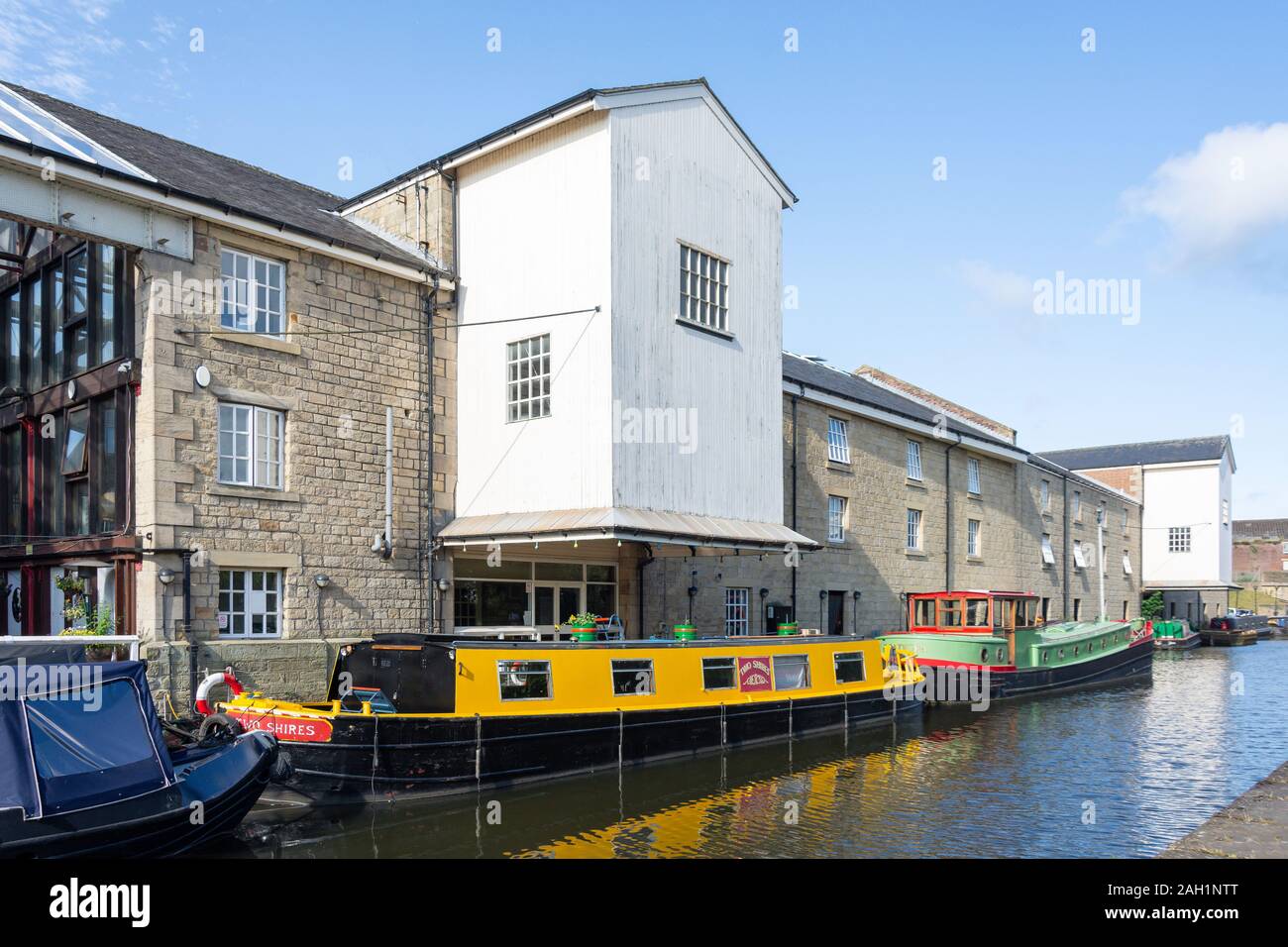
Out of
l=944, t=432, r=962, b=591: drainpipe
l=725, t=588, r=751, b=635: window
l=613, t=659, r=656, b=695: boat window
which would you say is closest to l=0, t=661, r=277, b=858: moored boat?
l=613, t=659, r=656, b=695: boat window

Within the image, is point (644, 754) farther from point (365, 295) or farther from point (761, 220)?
point (761, 220)

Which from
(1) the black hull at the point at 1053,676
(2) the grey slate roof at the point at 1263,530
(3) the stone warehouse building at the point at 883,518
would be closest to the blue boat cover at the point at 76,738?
(3) the stone warehouse building at the point at 883,518

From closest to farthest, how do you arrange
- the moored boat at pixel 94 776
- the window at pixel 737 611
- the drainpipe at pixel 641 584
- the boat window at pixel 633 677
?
the moored boat at pixel 94 776 → the boat window at pixel 633 677 → the drainpipe at pixel 641 584 → the window at pixel 737 611

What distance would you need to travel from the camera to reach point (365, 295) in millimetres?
18406

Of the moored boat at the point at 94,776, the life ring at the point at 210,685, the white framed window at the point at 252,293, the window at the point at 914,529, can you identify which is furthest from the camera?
the window at the point at 914,529

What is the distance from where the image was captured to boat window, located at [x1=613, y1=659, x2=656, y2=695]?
1570cm

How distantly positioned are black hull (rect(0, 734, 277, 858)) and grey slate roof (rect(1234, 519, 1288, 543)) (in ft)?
303

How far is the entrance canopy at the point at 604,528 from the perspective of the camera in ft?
56.0

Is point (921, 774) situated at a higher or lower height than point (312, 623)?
lower

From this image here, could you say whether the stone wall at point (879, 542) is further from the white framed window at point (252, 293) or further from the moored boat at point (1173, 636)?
the white framed window at point (252, 293)

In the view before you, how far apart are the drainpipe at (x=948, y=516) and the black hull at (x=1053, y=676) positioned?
4.93m
